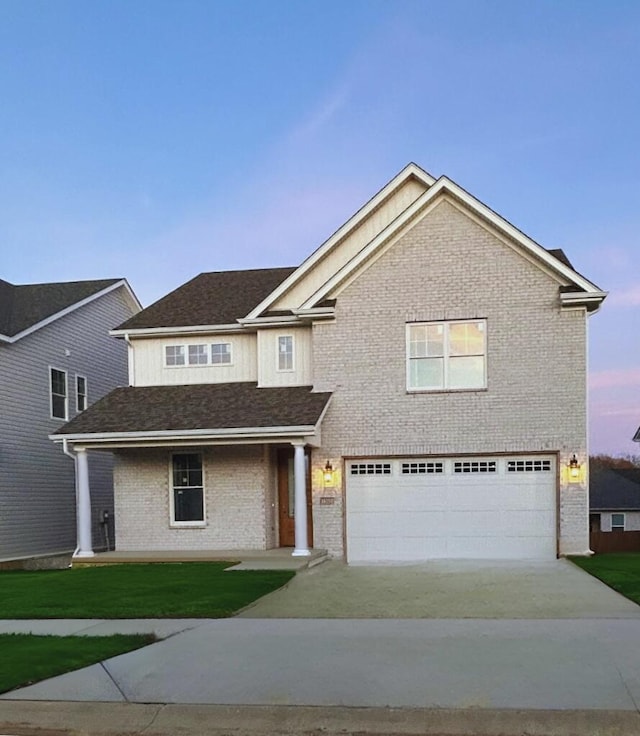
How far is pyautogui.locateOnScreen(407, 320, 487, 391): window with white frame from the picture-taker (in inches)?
654

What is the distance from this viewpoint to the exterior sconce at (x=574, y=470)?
1598cm

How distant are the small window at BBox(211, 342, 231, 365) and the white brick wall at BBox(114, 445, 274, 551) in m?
2.49

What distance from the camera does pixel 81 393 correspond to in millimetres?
23172

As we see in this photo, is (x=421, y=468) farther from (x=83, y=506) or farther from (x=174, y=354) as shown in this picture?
(x=83, y=506)

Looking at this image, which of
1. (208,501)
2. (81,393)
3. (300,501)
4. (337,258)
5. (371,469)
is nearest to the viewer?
(300,501)

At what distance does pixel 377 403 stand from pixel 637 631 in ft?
29.8

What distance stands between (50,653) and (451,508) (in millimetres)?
10467

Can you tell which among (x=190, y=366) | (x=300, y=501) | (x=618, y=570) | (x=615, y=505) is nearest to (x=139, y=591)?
(x=300, y=501)

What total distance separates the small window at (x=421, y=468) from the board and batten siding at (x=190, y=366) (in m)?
4.50

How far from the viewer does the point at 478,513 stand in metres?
16.5

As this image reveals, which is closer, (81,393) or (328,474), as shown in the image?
(328,474)

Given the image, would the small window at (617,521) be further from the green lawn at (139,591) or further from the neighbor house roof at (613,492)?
the green lawn at (139,591)

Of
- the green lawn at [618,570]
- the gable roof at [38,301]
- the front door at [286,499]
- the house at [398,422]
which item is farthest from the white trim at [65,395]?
the green lawn at [618,570]

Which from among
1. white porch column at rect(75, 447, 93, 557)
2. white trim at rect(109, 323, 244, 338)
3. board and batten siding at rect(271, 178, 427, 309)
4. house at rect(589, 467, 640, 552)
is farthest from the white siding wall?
house at rect(589, 467, 640, 552)
